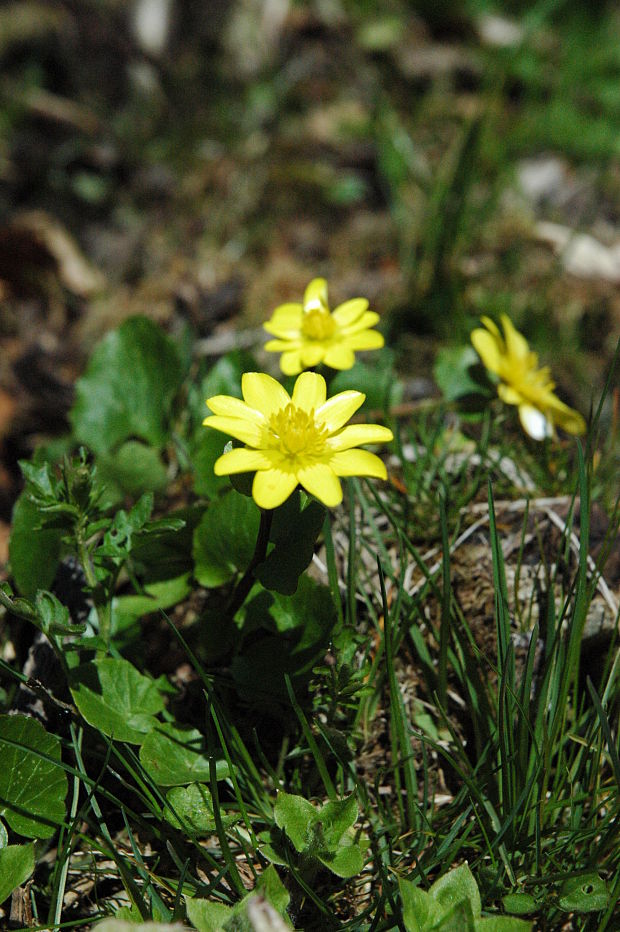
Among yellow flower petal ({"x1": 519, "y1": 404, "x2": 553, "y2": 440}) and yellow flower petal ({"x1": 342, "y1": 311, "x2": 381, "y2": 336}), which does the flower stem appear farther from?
yellow flower petal ({"x1": 519, "y1": 404, "x2": 553, "y2": 440})

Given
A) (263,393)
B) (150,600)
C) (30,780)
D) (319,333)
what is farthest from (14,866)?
(319,333)

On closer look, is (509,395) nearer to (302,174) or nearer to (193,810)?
(193,810)

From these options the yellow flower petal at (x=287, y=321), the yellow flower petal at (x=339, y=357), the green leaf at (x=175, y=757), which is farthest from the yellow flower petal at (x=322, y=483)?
the yellow flower petal at (x=287, y=321)

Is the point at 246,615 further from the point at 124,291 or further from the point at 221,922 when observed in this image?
the point at 124,291

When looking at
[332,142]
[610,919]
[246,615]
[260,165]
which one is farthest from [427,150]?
[610,919]

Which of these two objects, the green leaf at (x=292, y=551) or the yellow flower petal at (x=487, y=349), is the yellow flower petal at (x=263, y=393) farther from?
the yellow flower petal at (x=487, y=349)
